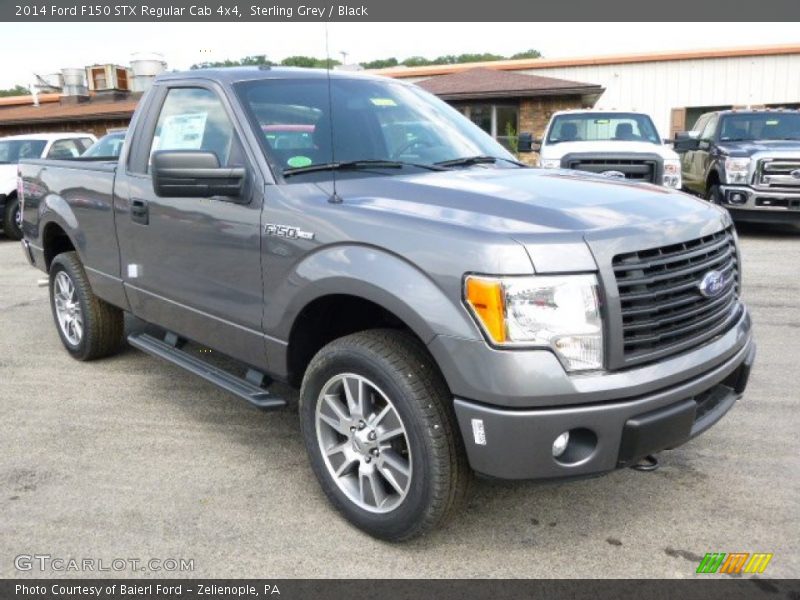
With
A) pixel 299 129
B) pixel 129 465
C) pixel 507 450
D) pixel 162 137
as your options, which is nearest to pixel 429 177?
pixel 299 129

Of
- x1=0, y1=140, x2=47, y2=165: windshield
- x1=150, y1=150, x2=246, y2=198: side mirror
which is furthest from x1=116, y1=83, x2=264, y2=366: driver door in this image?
x1=0, y1=140, x2=47, y2=165: windshield

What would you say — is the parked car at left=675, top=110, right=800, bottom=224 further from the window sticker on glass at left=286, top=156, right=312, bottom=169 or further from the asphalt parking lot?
the window sticker on glass at left=286, top=156, right=312, bottom=169

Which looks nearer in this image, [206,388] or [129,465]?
[129,465]

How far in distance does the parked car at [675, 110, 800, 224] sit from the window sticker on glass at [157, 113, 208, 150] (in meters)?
8.74

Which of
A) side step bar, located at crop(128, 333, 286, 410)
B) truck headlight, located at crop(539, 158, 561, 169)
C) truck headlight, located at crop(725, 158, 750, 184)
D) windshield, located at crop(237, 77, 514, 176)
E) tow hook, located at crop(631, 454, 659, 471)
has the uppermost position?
windshield, located at crop(237, 77, 514, 176)

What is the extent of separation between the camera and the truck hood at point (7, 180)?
1226cm

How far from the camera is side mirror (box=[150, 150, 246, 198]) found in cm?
306

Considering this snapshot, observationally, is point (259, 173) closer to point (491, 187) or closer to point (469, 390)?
point (491, 187)

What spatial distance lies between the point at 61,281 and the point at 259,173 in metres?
2.89

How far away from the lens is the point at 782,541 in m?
2.83

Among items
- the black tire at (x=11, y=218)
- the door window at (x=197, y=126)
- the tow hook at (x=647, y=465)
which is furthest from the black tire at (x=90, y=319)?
the black tire at (x=11, y=218)

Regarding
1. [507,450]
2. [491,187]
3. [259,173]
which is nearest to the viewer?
[507,450]

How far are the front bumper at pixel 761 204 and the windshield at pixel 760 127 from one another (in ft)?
4.64

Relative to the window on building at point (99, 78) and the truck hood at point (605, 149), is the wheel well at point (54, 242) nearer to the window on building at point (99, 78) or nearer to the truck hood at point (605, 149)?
the truck hood at point (605, 149)
